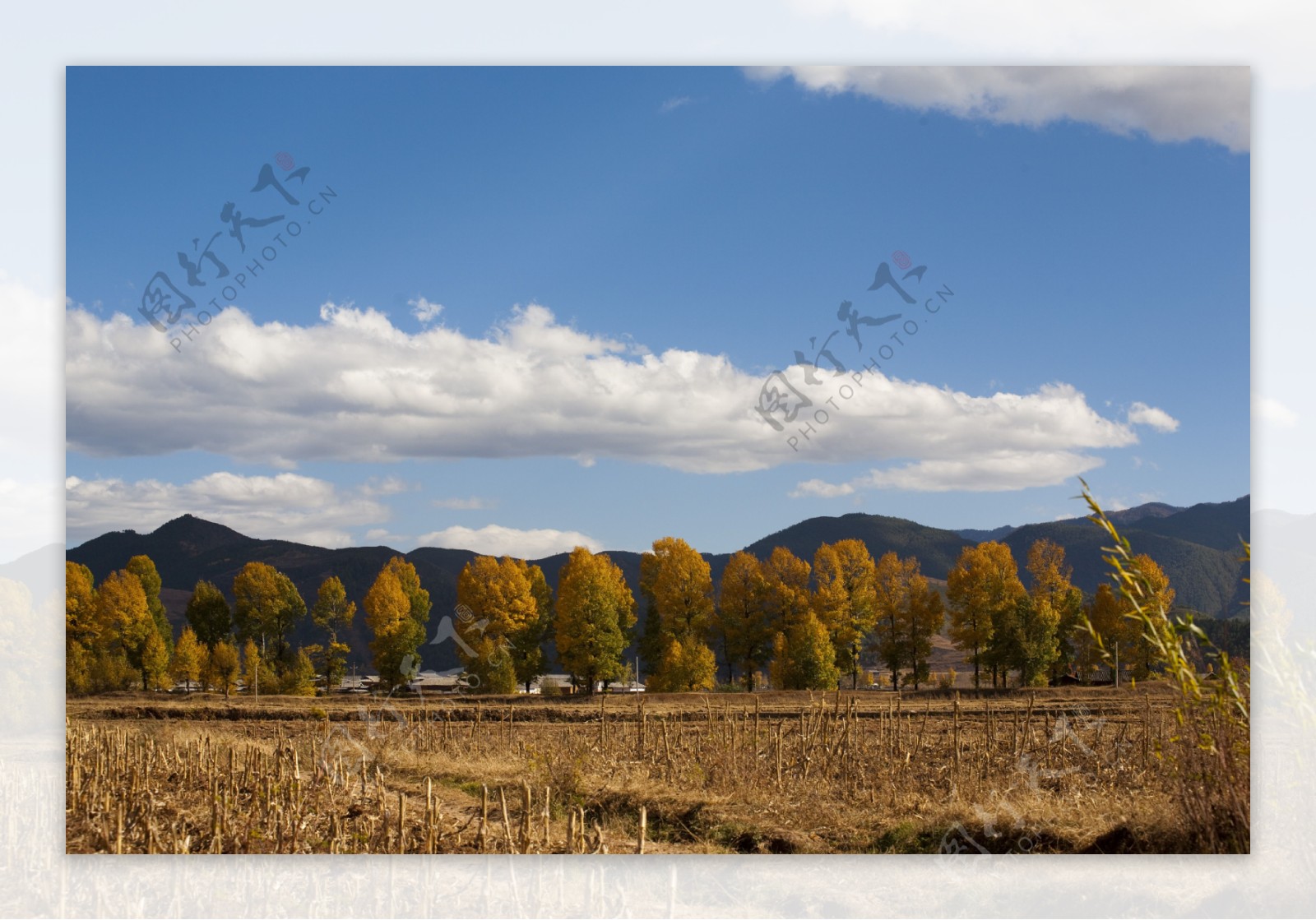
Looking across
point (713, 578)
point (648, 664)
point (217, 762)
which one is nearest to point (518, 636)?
point (648, 664)

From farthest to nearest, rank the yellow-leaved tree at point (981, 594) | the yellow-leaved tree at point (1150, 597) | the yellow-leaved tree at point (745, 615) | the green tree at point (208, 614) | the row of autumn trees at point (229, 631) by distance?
the yellow-leaved tree at point (981, 594) → the yellow-leaved tree at point (745, 615) → the green tree at point (208, 614) → the row of autumn trees at point (229, 631) → the yellow-leaved tree at point (1150, 597)

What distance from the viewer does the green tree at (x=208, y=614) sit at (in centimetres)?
1240

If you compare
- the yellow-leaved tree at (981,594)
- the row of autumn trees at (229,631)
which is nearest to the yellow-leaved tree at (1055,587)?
the yellow-leaved tree at (981,594)

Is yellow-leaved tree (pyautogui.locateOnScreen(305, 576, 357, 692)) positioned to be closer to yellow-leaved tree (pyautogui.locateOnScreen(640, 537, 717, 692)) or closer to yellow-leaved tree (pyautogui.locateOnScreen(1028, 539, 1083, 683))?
yellow-leaved tree (pyautogui.locateOnScreen(640, 537, 717, 692))

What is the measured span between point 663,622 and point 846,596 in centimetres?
307

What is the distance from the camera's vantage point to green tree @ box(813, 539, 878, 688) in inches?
566

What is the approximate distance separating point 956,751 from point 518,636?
8.60 m

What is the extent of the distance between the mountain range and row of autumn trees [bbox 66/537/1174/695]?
9.7 inches

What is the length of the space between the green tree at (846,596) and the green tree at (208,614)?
7617 millimetres

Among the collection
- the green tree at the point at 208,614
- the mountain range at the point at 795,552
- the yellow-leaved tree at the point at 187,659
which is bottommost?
the yellow-leaved tree at the point at 187,659

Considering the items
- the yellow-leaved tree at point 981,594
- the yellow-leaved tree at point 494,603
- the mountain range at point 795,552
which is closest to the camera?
the mountain range at point 795,552

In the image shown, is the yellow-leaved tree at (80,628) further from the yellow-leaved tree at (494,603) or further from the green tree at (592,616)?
the green tree at (592,616)

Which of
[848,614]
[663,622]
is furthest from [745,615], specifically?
[848,614]

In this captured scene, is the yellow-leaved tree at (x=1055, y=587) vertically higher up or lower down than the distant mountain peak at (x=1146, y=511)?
lower down
